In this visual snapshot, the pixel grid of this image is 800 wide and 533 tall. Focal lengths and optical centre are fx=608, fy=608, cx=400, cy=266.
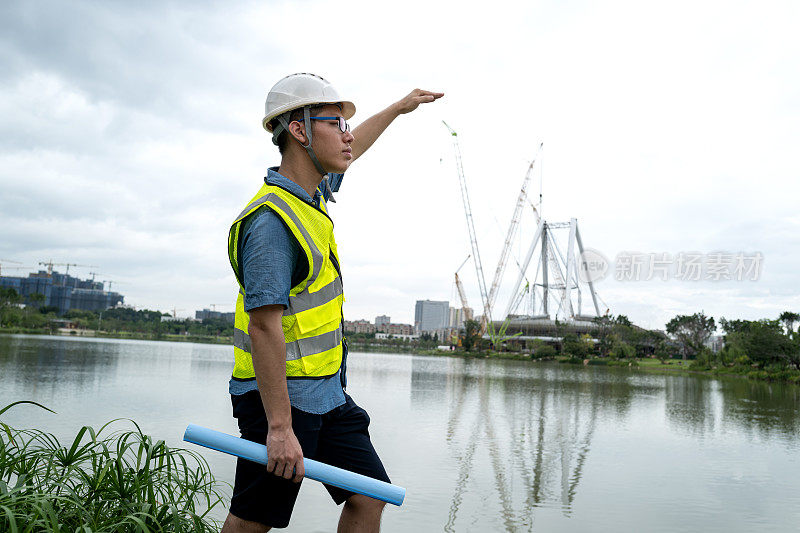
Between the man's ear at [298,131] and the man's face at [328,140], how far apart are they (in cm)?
4

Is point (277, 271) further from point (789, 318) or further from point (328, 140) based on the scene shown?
point (789, 318)

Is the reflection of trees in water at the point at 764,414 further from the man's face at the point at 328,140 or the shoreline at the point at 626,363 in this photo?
the shoreline at the point at 626,363

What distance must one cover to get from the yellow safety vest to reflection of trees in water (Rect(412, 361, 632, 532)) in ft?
14.1

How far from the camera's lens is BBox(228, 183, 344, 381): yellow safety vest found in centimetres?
209

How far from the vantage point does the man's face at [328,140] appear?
7.48ft

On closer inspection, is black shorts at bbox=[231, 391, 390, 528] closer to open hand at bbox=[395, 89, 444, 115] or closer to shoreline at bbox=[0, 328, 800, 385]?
open hand at bbox=[395, 89, 444, 115]

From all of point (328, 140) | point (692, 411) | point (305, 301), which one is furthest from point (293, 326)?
point (692, 411)

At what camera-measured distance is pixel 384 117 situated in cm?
313

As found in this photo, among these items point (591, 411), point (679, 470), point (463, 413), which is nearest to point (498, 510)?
point (679, 470)

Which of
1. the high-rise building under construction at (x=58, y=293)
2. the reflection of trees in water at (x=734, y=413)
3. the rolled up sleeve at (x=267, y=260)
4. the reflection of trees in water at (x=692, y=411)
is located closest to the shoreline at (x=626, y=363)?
the reflection of trees in water at (x=734, y=413)

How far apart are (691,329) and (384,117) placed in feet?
274

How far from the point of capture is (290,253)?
6.72ft

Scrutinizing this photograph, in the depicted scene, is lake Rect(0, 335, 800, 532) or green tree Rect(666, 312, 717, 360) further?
green tree Rect(666, 312, 717, 360)

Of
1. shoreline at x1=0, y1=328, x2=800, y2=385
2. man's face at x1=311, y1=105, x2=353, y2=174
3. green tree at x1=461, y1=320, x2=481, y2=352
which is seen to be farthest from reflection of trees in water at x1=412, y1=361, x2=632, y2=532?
green tree at x1=461, y1=320, x2=481, y2=352
